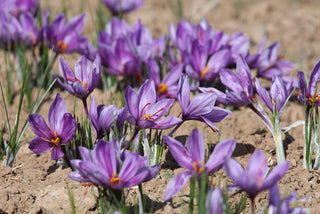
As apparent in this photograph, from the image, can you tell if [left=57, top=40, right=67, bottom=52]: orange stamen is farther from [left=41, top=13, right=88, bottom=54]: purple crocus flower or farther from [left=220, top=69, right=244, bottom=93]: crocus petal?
A: [left=220, top=69, right=244, bottom=93]: crocus petal

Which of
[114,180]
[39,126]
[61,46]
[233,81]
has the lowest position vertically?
[114,180]

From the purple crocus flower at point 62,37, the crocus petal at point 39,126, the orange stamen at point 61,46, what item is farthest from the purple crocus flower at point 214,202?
the orange stamen at point 61,46

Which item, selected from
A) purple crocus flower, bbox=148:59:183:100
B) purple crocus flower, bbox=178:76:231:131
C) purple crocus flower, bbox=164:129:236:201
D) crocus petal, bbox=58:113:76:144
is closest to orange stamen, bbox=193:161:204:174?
purple crocus flower, bbox=164:129:236:201

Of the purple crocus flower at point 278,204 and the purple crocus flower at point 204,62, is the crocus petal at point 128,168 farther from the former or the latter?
the purple crocus flower at point 204,62

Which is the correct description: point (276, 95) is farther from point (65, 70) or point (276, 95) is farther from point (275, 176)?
point (65, 70)

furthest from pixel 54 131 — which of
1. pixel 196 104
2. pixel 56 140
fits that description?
pixel 196 104

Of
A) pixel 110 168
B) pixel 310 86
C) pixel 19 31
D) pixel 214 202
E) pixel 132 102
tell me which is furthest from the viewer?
pixel 19 31
